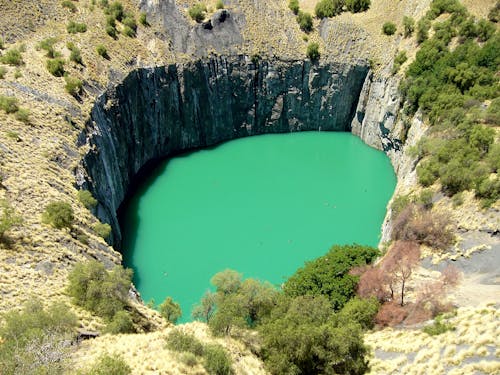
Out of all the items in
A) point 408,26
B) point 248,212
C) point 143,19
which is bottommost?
point 248,212

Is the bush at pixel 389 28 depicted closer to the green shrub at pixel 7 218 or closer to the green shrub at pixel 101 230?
the green shrub at pixel 101 230

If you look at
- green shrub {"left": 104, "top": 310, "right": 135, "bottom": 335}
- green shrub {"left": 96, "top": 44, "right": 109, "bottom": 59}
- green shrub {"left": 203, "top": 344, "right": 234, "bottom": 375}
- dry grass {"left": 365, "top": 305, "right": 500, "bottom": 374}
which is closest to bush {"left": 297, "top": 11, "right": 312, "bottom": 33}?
green shrub {"left": 96, "top": 44, "right": 109, "bottom": 59}

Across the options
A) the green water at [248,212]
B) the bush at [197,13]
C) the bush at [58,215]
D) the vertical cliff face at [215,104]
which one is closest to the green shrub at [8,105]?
the vertical cliff face at [215,104]

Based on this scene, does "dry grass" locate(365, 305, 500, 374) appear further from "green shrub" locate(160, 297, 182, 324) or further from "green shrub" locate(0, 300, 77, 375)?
"green shrub" locate(0, 300, 77, 375)

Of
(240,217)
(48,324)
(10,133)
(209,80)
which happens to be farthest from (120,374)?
Answer: (209,80)

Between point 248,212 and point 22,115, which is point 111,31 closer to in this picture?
point 22,115

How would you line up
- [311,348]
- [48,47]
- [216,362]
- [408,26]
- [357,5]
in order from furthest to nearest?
[357,5], [408,26], [48,47], [311,348], [216,362]

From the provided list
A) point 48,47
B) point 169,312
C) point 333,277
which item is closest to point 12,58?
point 48,47
